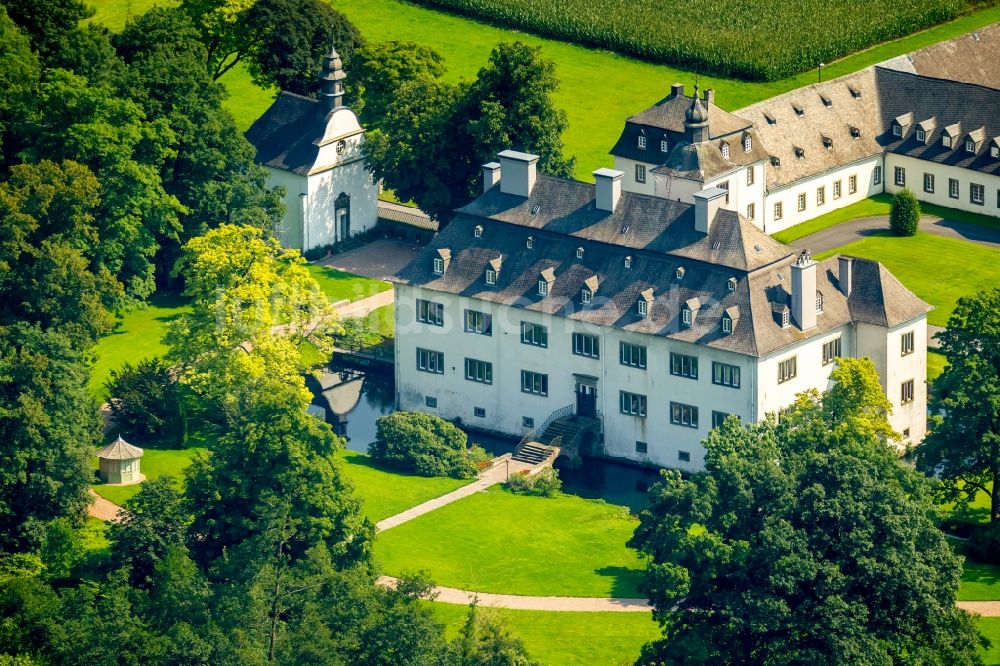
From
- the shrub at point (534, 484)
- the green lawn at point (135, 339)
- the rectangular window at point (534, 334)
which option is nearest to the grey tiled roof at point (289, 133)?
the green lawn at point (135, 339)

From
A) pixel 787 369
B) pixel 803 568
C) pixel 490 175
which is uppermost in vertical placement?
pixel 490 175

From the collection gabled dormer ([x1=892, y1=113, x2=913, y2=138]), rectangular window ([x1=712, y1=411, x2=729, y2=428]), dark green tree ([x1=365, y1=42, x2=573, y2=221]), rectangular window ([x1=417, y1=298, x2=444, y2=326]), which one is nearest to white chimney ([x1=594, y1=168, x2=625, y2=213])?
rectangular window ([x1=417, y1=298, x2=444, y2=326])

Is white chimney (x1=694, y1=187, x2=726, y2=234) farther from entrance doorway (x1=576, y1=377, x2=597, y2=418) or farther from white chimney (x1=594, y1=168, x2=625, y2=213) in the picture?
entrance doorway (x1=576, y1=377, x2=597, y2=418)

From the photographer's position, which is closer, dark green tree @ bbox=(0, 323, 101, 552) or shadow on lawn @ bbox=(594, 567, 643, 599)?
shadow on lawn @ bbox=(594, 567, 643, 599)

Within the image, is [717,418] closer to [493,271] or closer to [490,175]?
[493,271]

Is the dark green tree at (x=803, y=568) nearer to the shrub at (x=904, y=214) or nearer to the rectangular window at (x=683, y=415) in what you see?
the rectangular window at (x=683, y=415)

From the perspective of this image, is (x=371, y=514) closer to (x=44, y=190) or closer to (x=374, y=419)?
(x=374, y=419)

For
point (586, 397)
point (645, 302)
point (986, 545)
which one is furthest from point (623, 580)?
point (645, 302)

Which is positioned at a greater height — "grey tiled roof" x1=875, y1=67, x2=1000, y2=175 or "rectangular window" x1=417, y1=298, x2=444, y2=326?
"grey tiled roof" x1=875, y1=67, x2=1000, y2=175
